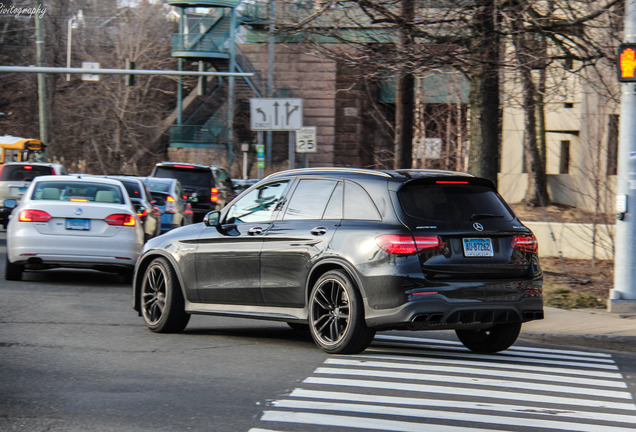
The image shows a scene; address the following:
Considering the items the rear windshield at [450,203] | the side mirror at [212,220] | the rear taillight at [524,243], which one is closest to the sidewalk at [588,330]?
the rear taillight at [524,243]

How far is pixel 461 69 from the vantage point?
16.3m

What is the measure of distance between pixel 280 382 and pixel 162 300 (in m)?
3.16

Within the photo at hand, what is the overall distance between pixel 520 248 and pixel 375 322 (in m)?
1.44

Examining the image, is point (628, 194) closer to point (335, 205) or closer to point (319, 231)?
point (335, 205)

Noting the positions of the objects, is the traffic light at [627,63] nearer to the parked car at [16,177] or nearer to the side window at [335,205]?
the side window at [335,205]

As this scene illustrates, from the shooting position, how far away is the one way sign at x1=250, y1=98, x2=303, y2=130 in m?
20.1

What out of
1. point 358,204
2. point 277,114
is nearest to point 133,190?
point 277,114

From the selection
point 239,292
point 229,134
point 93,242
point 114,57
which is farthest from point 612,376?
point 114,57

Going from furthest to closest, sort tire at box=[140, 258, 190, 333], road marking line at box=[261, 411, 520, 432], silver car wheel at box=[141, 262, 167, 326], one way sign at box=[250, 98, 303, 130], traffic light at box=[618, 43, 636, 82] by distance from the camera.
Answer: 1. one way sign at box=[250, 98, 303, 130]
2. traffic light at box=[618, 43, 636, 82]
3. silver car wheel at box=[141, 262, 167, 326]
4. tire at box=[140, 258, 190, 333]
5. road marking line at box=[261, 411, 520, 432]

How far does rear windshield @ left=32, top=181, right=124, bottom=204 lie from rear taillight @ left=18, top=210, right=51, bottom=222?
52 centimetres

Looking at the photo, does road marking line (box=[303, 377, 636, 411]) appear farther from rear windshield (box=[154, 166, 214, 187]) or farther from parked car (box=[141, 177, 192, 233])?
rear windshield (box=[154, 166, 214, 187])

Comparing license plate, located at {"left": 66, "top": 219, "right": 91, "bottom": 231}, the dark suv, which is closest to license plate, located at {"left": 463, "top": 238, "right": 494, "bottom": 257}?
license plate, located at {"left": 66, "top": 219, "right": 91, "bottom": 231}

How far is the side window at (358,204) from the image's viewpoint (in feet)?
29.2

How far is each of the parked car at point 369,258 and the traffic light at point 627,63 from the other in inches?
153
